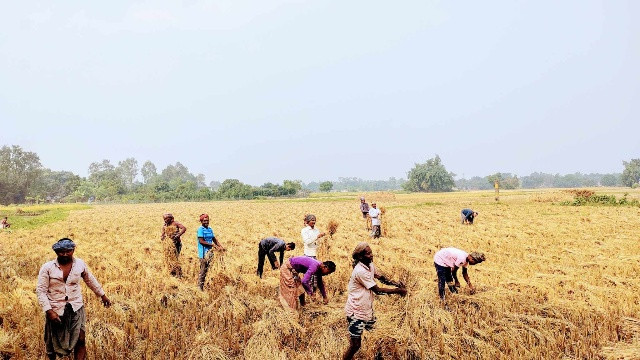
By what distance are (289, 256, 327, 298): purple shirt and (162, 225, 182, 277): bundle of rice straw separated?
3.87m

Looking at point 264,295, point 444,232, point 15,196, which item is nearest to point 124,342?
point 264,295

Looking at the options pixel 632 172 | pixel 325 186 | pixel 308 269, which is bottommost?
pixel 308 269

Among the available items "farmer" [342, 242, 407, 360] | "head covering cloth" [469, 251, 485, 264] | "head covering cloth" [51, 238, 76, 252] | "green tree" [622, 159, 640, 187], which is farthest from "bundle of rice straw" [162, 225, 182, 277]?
"green tree" [622, 159, 640, 187]

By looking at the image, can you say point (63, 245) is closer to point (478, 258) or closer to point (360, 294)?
point (360, 294)

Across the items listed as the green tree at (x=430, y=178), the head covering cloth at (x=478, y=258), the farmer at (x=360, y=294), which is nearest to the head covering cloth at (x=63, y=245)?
the farmer at (x=360, y=294)

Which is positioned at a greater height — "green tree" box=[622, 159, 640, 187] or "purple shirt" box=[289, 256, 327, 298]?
"green tree" box=[622, 159, 640, 187]

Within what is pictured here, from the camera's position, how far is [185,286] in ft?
25.8

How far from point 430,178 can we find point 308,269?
117643 mm

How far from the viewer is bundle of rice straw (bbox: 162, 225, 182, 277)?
9.16 m

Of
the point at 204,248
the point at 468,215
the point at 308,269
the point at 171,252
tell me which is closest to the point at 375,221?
the point at 468,215

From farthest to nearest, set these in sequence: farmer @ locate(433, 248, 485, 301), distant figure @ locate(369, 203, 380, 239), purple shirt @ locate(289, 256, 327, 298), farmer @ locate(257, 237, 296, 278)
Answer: distant figure @ locate(369, 203, 380, 239)
farmer @ locate(257, 237, 296, 278)
farmer @ locate(433, 248, 485, 301)
purple shirt @ locate(289, 256, 327, 298)

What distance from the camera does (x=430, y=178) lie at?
119 m

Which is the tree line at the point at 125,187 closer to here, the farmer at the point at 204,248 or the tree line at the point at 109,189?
the tree line at the point at 109,189

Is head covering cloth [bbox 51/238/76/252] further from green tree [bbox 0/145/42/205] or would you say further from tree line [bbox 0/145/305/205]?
green tree [bbox 0/145/42/205]
